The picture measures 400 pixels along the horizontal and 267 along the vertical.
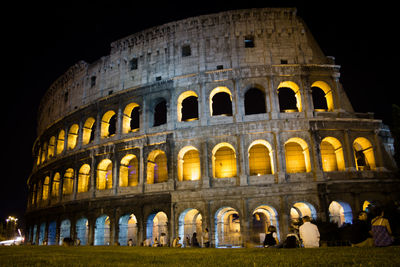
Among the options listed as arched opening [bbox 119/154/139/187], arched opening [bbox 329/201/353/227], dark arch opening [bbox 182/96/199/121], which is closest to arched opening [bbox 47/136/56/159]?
arched opening [bbox 119/154/139/187]

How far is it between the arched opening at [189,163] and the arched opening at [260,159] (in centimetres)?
385

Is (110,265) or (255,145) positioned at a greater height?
(255,145)

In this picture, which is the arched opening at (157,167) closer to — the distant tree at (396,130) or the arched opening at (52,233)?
the arched opening at (52,233)

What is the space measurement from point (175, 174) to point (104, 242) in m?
8.54

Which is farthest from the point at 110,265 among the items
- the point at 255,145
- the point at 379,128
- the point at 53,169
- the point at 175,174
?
the point at 53,169

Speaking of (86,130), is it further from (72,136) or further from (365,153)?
(365,153)

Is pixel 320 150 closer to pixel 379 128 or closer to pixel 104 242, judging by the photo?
pixel 379 128

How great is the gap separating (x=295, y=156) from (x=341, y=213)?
5.28m

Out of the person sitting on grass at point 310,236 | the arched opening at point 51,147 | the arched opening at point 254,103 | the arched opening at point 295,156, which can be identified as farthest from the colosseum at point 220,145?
the person sitting on grass at point 310,236

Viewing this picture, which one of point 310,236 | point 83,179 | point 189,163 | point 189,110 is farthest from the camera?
point 189,110

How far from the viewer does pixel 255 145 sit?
21.8m

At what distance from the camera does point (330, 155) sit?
2158 centimetres

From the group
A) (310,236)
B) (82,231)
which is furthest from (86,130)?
(310,236)

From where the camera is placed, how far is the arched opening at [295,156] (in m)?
21.1
